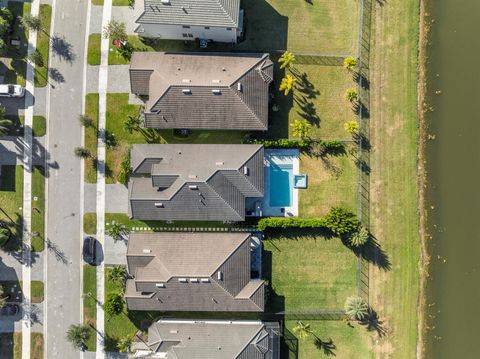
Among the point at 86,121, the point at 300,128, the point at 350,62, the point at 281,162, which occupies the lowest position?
the point at 281,162

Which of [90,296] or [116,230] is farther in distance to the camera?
[90,296]

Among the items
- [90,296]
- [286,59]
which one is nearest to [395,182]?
[286,59]

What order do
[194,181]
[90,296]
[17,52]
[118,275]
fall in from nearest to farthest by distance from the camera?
1. [194,181]
2. [118,275]
3. [90,296]
4. [17,52]

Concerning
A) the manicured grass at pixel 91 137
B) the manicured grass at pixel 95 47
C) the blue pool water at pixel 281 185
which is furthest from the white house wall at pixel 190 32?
the blue pool water at pixel 281 185

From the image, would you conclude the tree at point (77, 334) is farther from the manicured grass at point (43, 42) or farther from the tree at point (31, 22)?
the tree at point (31, 22)

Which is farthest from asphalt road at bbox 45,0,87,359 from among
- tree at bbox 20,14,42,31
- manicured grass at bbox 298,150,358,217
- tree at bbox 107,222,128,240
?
manicured grass at bbox 298,150,358,217

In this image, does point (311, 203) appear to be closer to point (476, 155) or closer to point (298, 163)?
point (298, 163)

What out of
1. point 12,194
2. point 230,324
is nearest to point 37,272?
point 12,194

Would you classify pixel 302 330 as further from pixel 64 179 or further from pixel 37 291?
pixel 64 179
